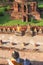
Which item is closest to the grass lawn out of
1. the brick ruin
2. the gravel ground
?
the brick ruin

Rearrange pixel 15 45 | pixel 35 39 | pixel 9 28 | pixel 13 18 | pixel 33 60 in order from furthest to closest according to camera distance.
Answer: pixel 13 18
pixel 9 28
pixel 35 39
pixel 15 45
pixel 33 60

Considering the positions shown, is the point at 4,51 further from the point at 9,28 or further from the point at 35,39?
the point at 9,28

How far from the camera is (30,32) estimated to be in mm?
18234

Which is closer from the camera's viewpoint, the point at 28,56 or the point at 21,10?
the point at 28,56

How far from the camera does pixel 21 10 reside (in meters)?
25.1

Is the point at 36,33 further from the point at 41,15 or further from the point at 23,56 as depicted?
the point at 41,15

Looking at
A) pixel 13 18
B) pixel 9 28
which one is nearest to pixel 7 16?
pixel 13 18

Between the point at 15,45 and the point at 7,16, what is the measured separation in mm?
10062

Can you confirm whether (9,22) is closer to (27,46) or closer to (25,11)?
(25,11)

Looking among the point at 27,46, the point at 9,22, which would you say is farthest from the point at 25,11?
the point at 27,46

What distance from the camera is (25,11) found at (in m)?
24.4

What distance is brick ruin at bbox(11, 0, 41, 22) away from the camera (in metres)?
23.8

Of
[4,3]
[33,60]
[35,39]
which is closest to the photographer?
[33,60]

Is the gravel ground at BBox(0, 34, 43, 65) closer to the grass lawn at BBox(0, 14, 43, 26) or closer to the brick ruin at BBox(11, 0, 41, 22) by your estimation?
the grass lawn at BBox(0, 14, 43, 26)
